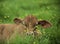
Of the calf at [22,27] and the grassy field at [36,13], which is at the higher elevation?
the calf at [22,27]

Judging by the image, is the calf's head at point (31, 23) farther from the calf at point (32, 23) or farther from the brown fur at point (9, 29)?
the brown fur at point (9, 29)

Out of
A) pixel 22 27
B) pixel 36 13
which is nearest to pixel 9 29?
pixel 22 27

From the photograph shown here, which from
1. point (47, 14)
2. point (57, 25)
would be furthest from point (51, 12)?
point (57, 25)

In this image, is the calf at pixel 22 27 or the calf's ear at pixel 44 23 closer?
the calf at pixel 22 27

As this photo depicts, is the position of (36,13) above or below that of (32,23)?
below

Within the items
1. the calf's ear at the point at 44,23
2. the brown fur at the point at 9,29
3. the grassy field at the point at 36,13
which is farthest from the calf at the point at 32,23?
the grassy field at the point at 36,13

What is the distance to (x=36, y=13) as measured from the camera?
51.1 ft

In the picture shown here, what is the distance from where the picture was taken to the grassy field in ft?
32.4

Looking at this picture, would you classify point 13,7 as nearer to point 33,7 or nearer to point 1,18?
point 33,7

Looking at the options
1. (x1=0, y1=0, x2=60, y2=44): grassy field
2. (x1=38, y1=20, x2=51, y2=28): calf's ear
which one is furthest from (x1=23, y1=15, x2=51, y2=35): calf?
(x1=0, y1=0, x2=60, y2=44): grassy field

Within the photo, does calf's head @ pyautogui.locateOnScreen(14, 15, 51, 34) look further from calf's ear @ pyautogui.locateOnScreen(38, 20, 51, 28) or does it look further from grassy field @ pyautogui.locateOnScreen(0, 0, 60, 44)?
grassy field @ pyautogui.locateOnScreen(0, 0, 60, 44)

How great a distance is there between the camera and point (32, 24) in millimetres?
10773

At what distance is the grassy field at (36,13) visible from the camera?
9.89 m

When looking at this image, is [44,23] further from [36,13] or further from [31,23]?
[36,13]
